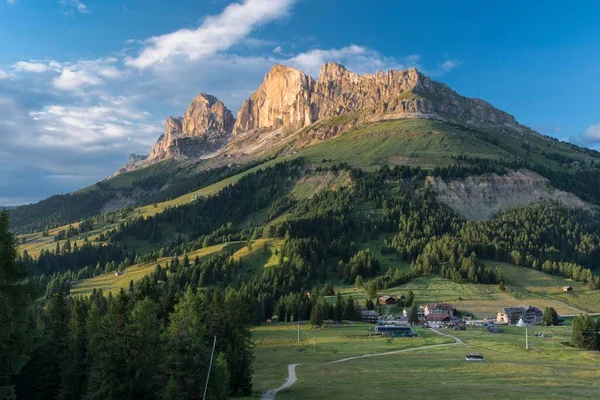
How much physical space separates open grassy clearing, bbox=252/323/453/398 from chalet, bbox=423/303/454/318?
72.4 ft

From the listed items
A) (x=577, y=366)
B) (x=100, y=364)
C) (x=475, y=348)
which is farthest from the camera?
(x=475, y=348)

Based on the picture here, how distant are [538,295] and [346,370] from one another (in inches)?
5175

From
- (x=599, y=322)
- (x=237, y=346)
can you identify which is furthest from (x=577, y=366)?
(x=237, y=346)

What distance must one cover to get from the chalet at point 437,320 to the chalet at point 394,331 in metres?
25.9

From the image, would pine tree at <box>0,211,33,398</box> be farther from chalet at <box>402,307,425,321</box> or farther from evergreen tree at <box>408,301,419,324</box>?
chalet at <box>402,307,425,321</box>

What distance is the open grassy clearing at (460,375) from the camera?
53.3m

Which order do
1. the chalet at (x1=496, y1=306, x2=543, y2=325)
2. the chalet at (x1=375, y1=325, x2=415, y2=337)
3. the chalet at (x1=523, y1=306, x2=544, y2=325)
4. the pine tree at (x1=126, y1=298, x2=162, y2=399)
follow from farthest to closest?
1. the chalet at (x1=523, y1=306, x2=544, y2=325)
2. the chalet at (x1=496, y1=306, x2=543, y2=325)
3. the chalet at (x1=375, y1=325, x2=415, y2=337)
4. the pine tree at (x1=126, y1=298, x2=162, y2=399)

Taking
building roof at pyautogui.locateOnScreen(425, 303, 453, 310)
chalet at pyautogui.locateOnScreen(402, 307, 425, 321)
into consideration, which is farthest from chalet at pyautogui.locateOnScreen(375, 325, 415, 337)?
building roof at pyautogui.locateOnScreen(425, 303, 453, 310)

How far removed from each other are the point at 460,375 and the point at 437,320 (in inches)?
3171

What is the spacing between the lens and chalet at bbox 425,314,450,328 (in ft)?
457

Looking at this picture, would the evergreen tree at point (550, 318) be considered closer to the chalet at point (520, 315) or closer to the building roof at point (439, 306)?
the chalet at point (520, 315)

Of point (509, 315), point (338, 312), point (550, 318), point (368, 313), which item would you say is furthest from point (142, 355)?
point (509, 315)

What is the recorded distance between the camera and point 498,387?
5547cm

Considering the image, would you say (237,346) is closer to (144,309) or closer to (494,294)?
(144,309)
